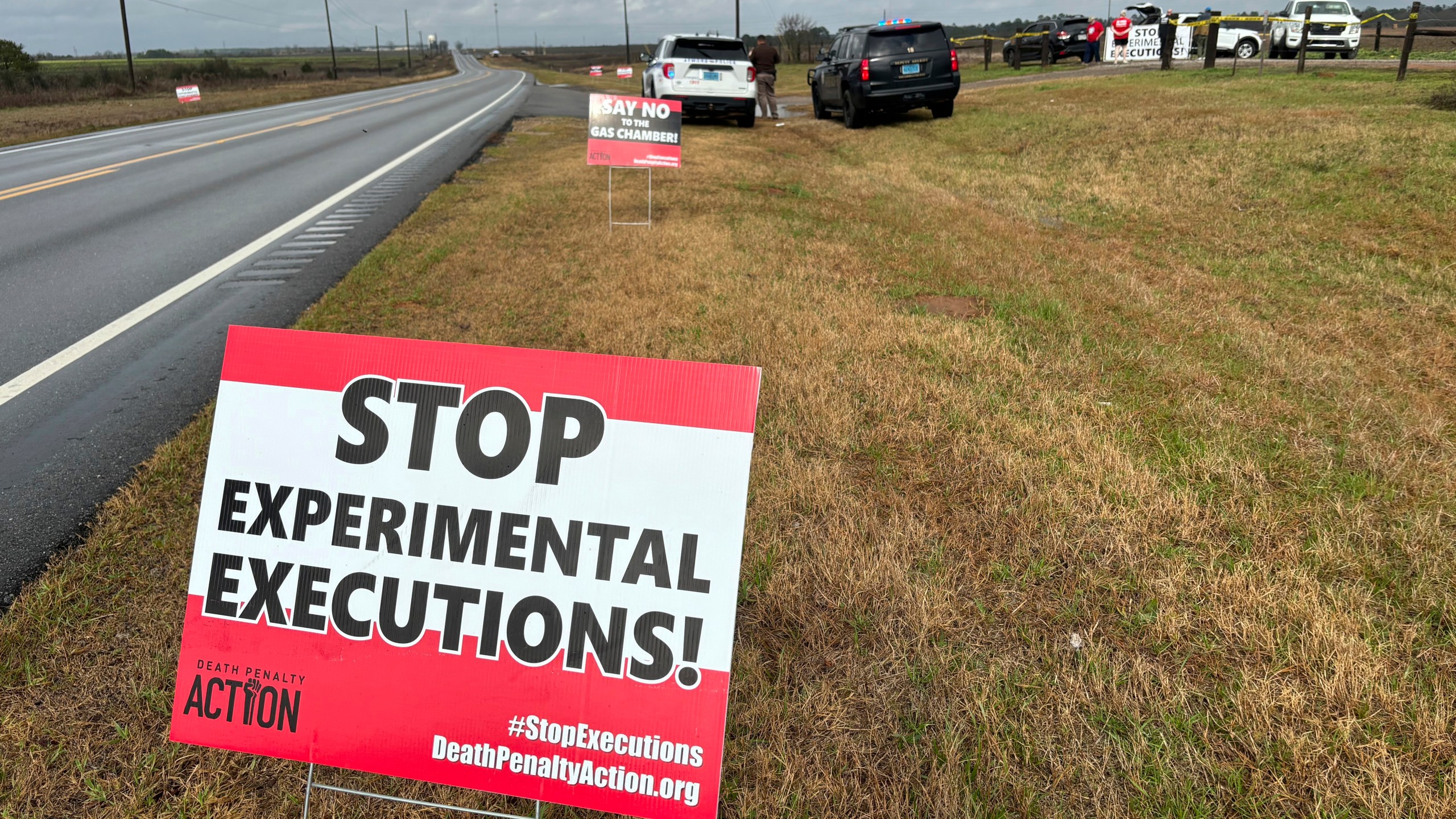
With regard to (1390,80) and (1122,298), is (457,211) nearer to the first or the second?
(1122,298)

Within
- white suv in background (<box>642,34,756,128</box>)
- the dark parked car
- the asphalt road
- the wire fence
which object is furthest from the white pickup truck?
the asphalt road

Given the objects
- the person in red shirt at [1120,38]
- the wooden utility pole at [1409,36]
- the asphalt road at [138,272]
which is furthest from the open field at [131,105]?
the person in red shirt at [1120,38]

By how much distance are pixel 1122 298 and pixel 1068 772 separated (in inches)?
198

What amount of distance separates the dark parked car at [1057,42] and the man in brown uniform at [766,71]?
44.5 feet

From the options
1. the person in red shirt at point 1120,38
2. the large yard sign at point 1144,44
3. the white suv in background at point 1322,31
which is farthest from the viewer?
the person in red shirt at point 1120,38

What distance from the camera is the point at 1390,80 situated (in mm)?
15812

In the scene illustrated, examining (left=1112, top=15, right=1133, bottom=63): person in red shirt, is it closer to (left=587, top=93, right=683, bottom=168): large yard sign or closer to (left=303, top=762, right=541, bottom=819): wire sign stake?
(left=587, top=93, right=683, bottom=168): large yard sign

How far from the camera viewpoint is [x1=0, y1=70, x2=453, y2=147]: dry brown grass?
2098cm

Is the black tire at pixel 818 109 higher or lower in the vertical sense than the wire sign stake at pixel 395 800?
higher

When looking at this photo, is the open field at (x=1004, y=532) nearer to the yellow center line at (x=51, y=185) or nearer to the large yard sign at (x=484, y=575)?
the large yard sign at (x=484, y=575)

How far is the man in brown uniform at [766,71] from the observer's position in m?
19.8

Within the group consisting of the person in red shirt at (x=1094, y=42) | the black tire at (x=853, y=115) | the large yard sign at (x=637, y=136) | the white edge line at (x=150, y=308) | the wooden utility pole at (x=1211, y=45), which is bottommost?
the white edge line at (x=150, y=308)

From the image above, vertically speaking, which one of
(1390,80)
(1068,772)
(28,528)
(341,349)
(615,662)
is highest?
(1390,80)

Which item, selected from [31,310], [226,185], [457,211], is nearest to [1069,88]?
[457,211]
